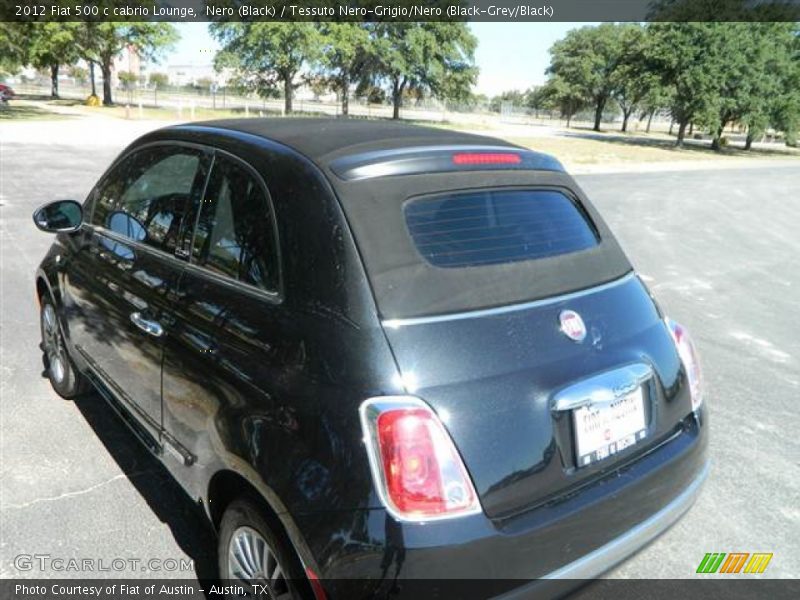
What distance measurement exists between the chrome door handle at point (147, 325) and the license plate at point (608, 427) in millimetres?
1610

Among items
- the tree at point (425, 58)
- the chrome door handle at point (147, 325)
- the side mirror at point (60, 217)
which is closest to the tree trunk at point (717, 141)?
the tree at point (425, 58)

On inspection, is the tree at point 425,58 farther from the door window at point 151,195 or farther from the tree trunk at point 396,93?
the door window at point 151,195

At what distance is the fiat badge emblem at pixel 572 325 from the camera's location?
2.07 meters

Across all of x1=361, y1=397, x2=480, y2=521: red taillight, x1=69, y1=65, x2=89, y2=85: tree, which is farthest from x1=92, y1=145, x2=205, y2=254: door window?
x1=69, y1=65, x2=89, y2=85: tree

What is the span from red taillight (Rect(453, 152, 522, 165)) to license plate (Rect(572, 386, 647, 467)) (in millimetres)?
965

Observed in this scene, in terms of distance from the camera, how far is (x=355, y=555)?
66.0 inches

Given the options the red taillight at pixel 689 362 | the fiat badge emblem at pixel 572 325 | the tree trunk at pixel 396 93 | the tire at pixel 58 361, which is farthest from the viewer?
the tree trunk at pixel 396 93

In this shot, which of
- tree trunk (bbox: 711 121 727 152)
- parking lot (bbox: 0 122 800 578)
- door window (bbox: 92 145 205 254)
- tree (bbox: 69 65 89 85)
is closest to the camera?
door window (bbox: 92 145 205 254)

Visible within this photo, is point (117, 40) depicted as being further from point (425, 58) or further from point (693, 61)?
point (693, 61)

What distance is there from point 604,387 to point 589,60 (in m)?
79.9

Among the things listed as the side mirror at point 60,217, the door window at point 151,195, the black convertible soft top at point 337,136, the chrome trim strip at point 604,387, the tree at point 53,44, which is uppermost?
the tree at point 53,44

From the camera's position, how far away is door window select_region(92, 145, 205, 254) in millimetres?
2650

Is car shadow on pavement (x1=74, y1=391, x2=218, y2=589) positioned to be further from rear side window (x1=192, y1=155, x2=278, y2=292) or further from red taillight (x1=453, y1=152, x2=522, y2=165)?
red taillight (x1=453, y1=152, x2=522, y2=165)

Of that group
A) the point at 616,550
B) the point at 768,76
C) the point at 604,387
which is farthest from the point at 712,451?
the point at 768,76
